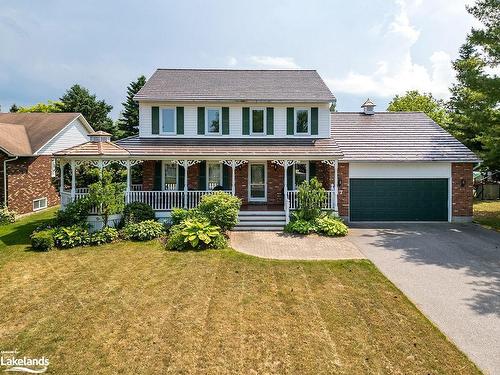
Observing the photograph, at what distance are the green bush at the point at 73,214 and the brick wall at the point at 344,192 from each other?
12214mm

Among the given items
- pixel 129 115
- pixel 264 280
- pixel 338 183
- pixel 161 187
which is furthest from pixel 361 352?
pixel 129 115

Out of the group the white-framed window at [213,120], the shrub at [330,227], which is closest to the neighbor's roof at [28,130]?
the white-framed window at [213,120]

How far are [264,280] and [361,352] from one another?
363 cm

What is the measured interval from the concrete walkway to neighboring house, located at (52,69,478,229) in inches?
65.8

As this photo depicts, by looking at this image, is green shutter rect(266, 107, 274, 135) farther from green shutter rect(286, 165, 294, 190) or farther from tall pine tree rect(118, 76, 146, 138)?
tall pine tree rect(118, 76, 146, 138)

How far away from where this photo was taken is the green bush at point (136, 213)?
13.9m

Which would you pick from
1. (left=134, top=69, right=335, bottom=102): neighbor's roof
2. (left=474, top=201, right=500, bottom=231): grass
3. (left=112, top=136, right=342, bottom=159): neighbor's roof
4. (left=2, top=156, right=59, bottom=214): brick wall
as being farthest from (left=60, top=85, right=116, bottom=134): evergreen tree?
(left=474, top=201, right=500, bottom=231): grass

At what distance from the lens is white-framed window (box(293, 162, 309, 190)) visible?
56.6ft

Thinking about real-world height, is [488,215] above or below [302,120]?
below

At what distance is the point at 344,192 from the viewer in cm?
1631

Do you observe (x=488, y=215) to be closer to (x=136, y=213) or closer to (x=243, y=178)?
(x=243, y=178)

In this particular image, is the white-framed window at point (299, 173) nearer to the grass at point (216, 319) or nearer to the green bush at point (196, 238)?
the green bush at point (196, 238)

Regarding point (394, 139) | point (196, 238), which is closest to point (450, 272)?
point (196, 238)

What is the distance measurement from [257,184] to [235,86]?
21.1 ft
